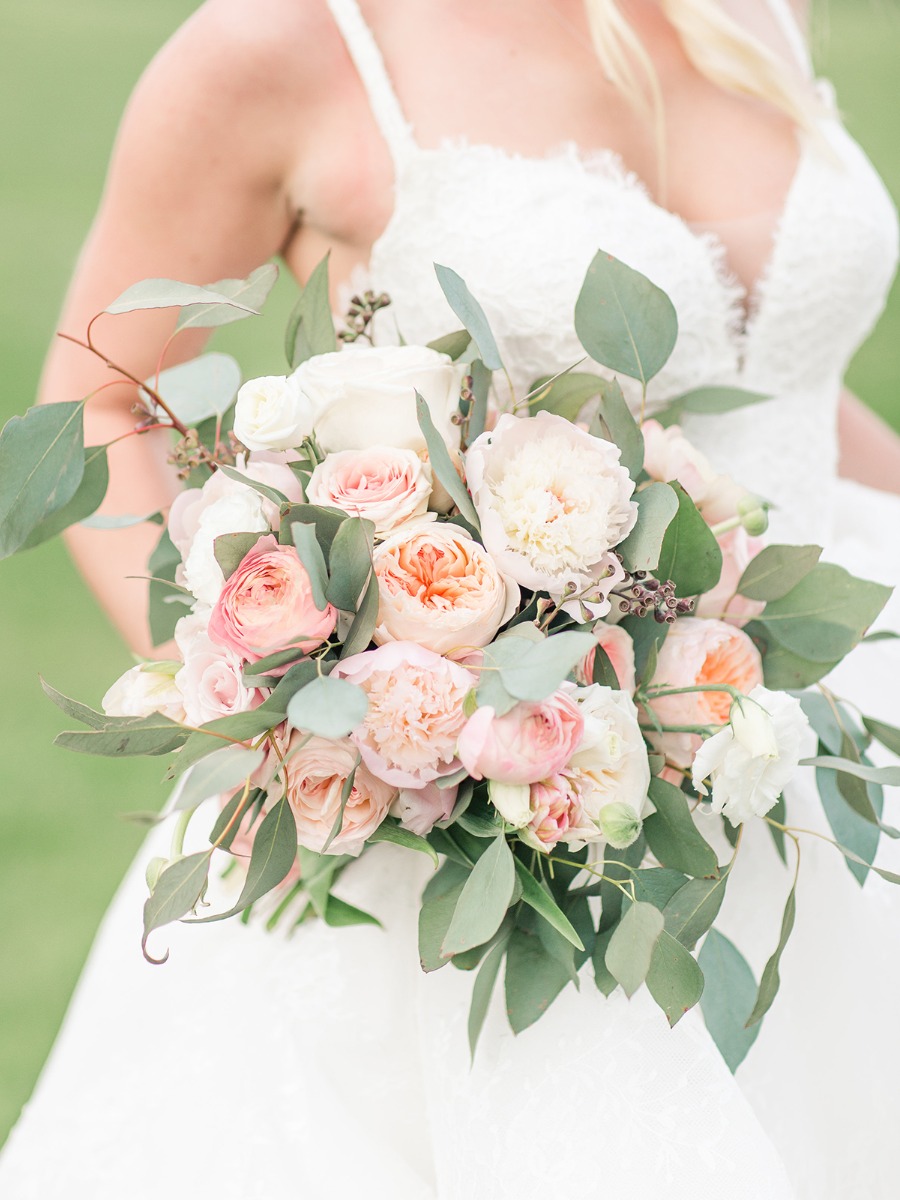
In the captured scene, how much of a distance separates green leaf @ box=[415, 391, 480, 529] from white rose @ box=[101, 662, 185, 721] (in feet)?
0.83

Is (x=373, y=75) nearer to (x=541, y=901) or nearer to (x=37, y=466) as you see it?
(x=37, y=466)

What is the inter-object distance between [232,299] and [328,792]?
0.37m

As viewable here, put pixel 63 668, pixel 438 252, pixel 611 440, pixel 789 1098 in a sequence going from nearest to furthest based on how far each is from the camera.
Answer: pixel 611 440 < pixel 789 1098 < pixel 438 252 < pixel 63 668

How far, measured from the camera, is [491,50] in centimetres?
140

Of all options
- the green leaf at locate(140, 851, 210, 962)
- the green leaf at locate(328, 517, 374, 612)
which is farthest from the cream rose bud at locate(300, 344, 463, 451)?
the green leaf at locate(140, 851, 210, 962)

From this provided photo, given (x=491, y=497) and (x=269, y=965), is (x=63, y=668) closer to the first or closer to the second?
(x=269, y=965)

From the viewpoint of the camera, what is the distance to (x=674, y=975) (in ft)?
2.68

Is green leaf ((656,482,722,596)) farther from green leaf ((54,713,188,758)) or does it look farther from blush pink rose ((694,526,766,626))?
green leaf ((54,713,188,758))

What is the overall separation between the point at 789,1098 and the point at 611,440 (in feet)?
2.03

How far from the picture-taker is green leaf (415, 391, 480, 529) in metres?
0.80

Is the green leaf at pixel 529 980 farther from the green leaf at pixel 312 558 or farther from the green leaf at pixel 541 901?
the green leaf at pixel 312 558

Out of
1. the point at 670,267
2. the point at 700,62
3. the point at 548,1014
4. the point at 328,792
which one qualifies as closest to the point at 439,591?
the point at 328,792

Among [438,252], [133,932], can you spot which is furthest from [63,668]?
[438,252]

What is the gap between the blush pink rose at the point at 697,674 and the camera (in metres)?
0.90
